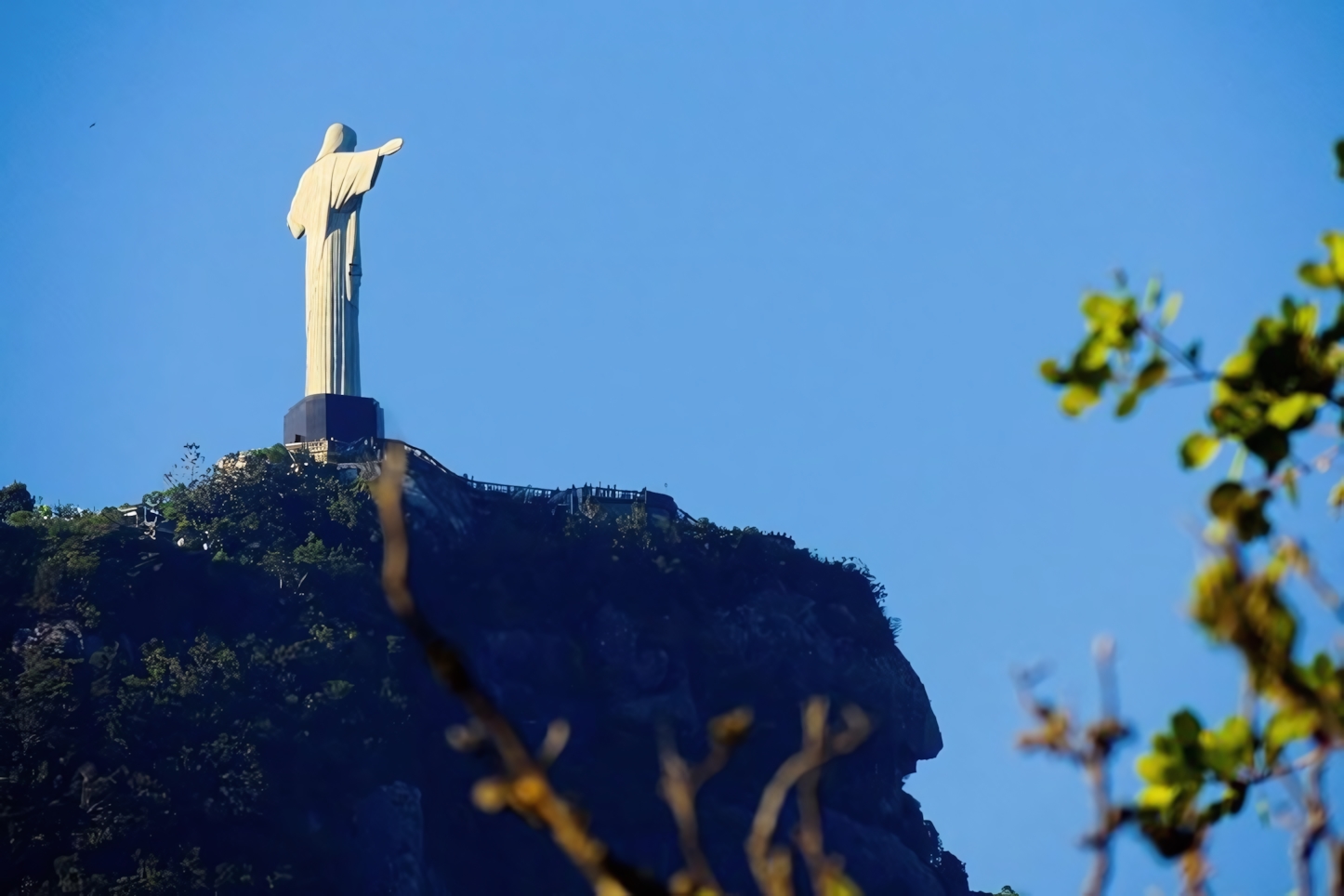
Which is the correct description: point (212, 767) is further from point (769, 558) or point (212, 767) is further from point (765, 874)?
point (765, 874)

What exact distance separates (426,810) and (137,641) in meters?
6.24

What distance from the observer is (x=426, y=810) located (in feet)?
121

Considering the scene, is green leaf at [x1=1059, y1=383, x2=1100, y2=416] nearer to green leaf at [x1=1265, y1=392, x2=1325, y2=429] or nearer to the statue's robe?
green leaf at [x1=1265, y1=392, x2=1325, y2=429]

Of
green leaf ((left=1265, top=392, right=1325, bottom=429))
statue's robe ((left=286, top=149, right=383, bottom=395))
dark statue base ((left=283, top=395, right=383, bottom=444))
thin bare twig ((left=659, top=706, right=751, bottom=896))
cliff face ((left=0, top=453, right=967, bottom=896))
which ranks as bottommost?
thin bare twig ((left=659, top=706, right=751, bottom=896))

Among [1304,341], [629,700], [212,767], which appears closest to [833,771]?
[629,700]

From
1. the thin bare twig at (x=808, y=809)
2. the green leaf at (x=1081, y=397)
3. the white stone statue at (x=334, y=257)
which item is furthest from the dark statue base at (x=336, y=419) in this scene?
the thin bare twig at (x=808, y=809)

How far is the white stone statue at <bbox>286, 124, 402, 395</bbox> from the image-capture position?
40500mm

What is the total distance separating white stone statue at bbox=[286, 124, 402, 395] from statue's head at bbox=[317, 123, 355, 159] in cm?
32

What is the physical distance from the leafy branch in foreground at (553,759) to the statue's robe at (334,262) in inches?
1515

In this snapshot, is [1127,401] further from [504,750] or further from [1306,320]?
[504,750]

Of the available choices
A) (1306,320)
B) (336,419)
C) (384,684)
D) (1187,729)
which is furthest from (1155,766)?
(336,419)

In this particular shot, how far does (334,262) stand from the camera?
1610 inches

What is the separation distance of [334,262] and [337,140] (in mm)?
3509

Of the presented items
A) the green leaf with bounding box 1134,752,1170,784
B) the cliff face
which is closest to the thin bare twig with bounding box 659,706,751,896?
the green leaf with bounding box 1134,752,1170,784
